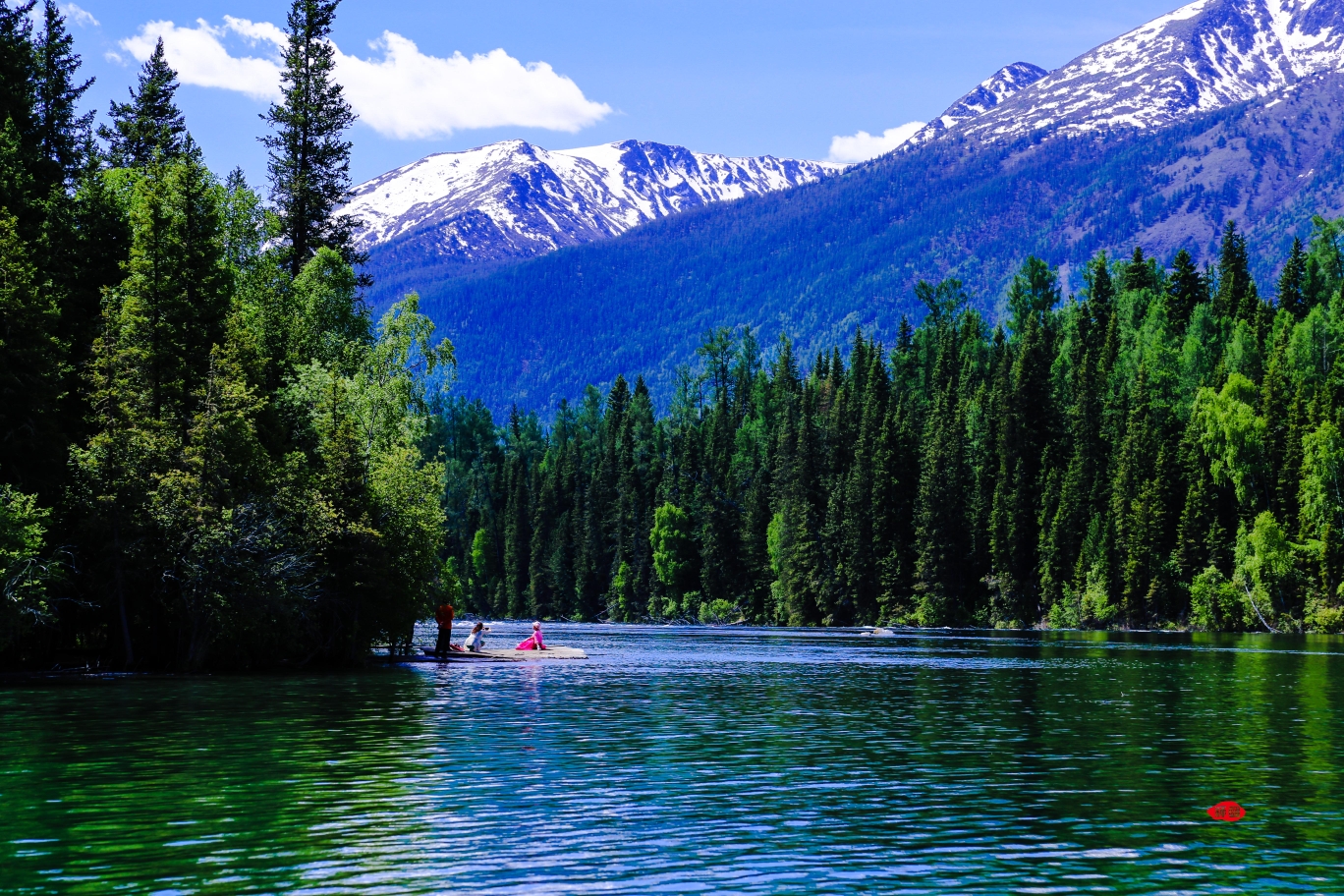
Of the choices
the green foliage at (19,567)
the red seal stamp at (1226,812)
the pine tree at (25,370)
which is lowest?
the red seal stamp at (1226,812)

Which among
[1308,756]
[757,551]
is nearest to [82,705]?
[1308,756]

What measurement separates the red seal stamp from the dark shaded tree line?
36827mm

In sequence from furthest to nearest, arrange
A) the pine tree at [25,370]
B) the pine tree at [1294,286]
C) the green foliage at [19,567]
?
the pine tree at [1294,286] → the pine tree at [25,370] → the green foliage at [19,567]

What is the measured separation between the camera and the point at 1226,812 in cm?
2322

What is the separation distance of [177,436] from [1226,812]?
4302 cm

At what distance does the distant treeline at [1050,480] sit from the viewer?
124125 mm

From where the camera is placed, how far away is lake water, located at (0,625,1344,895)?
18.4 m

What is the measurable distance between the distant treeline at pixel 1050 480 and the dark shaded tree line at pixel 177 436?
276 feet

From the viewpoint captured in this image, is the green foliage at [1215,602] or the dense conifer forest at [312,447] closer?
the dense conifer forest at [312,447]

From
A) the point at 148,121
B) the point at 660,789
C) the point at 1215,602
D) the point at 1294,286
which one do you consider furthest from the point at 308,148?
the point at 1294,286

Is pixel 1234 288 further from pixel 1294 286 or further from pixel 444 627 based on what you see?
pixel 444 627

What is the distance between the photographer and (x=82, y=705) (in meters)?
40.5

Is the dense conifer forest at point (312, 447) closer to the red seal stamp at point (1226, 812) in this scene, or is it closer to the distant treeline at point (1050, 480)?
the distant treeline at point (1050, 480)

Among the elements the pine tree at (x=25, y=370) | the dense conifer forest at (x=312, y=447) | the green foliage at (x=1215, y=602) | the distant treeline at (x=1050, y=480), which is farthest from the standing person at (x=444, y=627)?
the green foliage at (x=1215, y=602)
